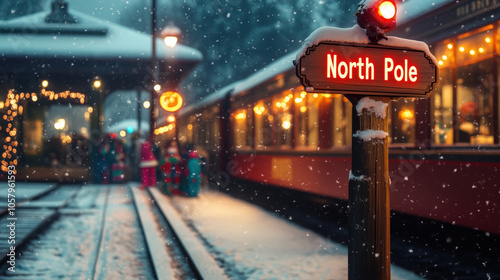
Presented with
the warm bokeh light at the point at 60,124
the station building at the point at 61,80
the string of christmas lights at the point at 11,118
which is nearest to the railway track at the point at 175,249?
the station building at the point at 61,80

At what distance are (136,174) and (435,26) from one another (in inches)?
683

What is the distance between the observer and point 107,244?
843 centimetres

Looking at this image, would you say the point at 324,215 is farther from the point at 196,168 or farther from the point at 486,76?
the point at 486,76

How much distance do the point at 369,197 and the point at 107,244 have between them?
18.5 feet

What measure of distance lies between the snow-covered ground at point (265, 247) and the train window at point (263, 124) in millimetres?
3052

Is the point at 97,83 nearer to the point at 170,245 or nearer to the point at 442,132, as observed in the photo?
the point at 170,245

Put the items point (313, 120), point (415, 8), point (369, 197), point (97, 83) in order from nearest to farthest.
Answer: point (369, 197) < point (415, 8) < point (313, 120) < point (97, 83)

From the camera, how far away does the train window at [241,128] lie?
55.2 ft

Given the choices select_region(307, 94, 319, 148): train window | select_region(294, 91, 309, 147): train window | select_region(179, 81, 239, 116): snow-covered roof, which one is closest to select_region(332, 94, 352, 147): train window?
select_region(307, 94, 319, 148): train window

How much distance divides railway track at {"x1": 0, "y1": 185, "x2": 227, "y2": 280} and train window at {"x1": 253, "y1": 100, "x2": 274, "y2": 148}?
9.18ft

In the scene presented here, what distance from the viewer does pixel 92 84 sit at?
23828mm

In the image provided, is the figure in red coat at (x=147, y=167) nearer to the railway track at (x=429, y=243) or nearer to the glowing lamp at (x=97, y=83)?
the glowing lamp at (x=97, y=83)

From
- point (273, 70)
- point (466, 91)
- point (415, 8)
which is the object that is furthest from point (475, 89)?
point (273, 70)

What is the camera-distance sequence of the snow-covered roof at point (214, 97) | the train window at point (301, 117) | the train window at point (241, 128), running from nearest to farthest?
the train window at point (301, 117) < the train window at point (241, 128) < the snow-covered roof at point (214, 97)
